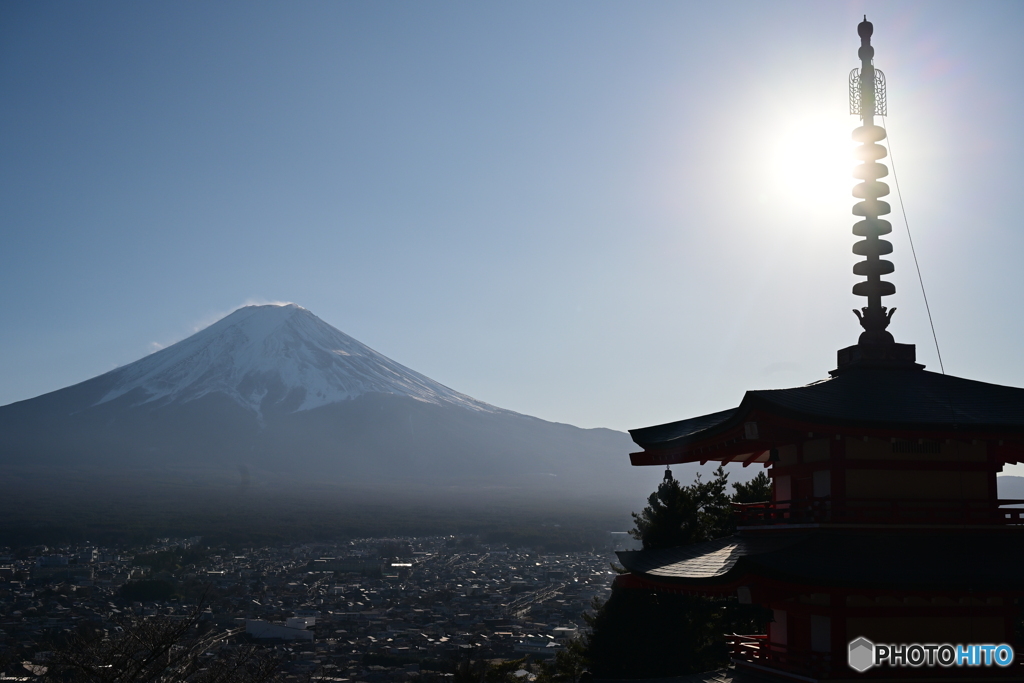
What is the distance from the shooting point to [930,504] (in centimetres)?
1148

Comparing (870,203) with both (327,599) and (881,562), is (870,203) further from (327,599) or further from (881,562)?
(327,599)

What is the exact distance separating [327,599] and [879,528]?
62911 mm

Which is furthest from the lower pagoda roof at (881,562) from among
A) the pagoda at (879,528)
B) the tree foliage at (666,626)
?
the tree foliage at (666,626)

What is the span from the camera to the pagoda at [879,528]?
10.5 metres

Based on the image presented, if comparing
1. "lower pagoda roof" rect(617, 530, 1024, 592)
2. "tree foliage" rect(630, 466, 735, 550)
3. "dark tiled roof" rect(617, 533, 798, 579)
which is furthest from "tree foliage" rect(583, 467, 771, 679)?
"lower pagoda roof" rect(617, 530, 1024, 592)

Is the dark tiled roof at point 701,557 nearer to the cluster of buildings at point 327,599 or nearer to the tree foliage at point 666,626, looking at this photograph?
the tree foliage at point 666,626

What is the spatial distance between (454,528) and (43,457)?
9561cm

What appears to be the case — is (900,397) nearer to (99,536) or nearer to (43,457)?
(99,536)

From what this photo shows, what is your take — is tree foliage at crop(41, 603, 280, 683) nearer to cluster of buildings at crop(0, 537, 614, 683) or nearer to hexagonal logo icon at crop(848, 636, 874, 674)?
cluster of buildings at crop(0, 537, 614, 683)

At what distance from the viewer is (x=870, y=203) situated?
1348 centimetres

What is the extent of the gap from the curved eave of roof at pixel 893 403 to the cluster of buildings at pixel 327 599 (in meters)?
17.0

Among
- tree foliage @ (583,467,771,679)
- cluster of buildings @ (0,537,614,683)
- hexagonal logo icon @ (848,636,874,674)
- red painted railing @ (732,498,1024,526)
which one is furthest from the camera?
cluster of buildings @ (0,537,614,683)

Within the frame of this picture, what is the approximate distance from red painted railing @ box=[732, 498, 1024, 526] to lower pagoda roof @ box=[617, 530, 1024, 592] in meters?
0.17

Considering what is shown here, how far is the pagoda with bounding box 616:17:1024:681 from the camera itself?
1045cm
